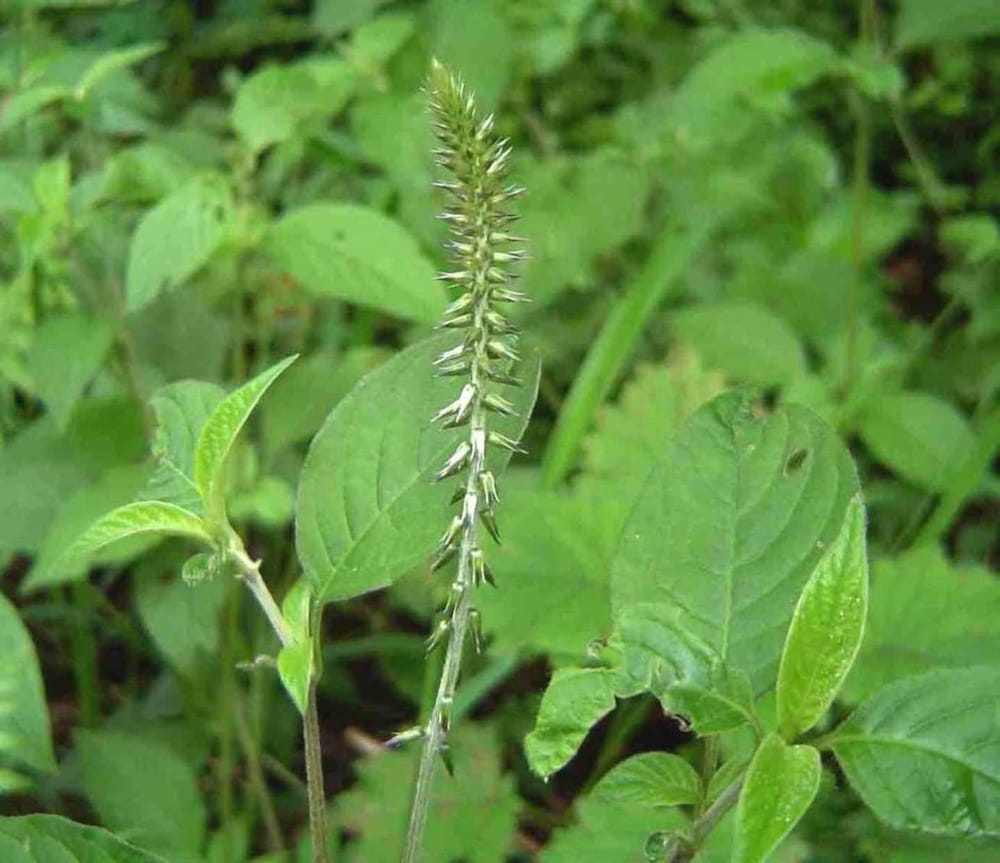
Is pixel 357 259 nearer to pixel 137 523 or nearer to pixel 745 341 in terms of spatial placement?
pixel 745 341

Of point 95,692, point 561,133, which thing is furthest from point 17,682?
point 561,133

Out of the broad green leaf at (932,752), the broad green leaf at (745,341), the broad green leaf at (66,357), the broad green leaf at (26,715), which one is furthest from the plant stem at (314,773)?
the broad green leaf at (745,341)

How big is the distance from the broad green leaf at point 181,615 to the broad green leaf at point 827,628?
988mm

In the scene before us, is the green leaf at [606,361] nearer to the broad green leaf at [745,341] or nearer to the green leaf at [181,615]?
the broad green leaf at [745,341]

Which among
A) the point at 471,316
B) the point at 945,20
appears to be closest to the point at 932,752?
the point at 471,316

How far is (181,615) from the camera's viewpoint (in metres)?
1.71

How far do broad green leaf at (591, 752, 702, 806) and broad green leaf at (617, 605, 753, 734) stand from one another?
6cm

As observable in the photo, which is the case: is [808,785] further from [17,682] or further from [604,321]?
[604,321]

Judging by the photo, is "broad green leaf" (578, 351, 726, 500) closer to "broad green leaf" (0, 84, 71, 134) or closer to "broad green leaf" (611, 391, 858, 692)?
"broad green leaf" (611, 391, 858, 692)

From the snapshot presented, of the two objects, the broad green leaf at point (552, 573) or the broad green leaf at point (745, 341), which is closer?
the broad green leaf at point (552, 573)

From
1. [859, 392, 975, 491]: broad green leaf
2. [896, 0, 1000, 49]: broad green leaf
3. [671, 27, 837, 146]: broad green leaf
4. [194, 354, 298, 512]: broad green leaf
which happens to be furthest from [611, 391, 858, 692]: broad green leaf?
[896, 0, 1000, 49]: broad green leaf

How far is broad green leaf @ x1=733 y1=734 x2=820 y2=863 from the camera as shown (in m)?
0.78

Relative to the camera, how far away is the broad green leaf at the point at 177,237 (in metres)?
1.66

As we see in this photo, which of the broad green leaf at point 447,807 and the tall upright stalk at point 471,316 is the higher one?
the tall upright stalk at point 471,316
